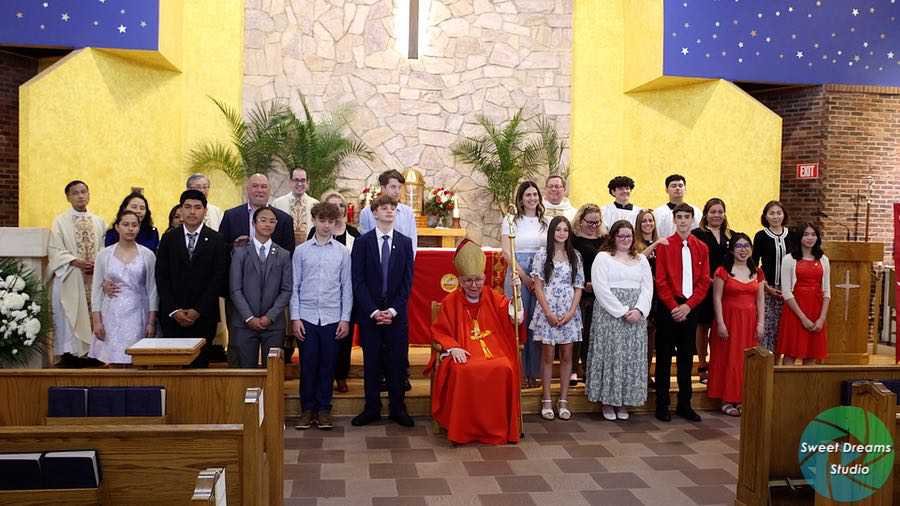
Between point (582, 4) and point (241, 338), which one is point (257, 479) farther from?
point (582, 4)

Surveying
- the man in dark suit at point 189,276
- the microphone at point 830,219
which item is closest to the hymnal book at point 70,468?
the man in dark suit at point 189,276

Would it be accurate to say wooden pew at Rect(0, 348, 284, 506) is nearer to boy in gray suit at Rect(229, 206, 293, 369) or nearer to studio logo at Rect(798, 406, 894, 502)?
boy in gray suit at Rect(229, 206, 293, 369)

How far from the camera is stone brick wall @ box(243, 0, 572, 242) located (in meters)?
10.2

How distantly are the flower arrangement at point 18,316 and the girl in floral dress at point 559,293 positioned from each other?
3.45 metres

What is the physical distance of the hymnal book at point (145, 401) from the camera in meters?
3.48

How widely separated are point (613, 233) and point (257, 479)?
3.73m

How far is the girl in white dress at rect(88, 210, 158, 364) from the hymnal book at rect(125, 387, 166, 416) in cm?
194

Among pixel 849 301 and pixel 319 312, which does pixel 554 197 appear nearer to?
pixel 319 312

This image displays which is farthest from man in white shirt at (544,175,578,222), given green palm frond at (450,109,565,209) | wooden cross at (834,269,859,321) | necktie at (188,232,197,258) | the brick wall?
the brick wall

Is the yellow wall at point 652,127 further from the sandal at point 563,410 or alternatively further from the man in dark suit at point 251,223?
the man in dark suit at point 251,223

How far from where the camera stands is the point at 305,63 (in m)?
10.3

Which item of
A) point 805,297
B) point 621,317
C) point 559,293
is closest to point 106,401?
point 559,293

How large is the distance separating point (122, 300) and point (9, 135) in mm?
5538

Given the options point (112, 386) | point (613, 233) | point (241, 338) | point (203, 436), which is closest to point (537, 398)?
point (613, 233)
